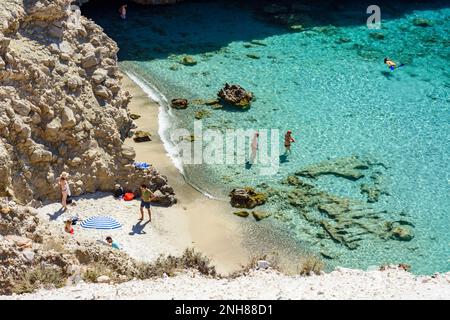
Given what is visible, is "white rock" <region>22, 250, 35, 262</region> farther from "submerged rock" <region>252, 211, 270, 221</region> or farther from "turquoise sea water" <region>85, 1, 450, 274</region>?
"turquoise sea water" <region>85, 1, 450, 274</region>

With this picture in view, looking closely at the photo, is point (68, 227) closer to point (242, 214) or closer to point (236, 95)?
point (242, 214)

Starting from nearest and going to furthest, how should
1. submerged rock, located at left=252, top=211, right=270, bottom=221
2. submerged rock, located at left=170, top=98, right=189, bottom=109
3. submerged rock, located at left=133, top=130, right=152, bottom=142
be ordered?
submerged rock, located at left=252, top=211, right=270, bottom=221
submerged rock, located at left=133, top=130, right=152, bottom=142
submerged rock, located at left=170, top=98, right=189, bottom=109

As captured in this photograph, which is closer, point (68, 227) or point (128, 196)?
point (68, 227)

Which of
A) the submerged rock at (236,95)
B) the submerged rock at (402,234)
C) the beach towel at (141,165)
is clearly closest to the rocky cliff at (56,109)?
the beach towel at (141,165)

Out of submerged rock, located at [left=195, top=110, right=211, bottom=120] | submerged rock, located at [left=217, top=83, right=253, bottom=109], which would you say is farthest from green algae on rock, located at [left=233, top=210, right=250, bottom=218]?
submerged rock, located at [left=217, top=83, right=253, bottom=109]

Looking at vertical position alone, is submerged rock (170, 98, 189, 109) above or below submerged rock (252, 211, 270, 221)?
above

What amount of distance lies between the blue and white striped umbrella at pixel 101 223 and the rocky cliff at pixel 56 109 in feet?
4.93

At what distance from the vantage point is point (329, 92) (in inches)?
1294

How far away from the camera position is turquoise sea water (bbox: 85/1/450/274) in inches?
953

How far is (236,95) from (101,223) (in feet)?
36.5

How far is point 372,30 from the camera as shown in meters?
40.5

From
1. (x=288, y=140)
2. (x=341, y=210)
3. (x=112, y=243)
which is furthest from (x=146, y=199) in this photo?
(x=288, y=140)

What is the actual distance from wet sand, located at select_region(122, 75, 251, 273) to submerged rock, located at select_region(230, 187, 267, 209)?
1.07 feet

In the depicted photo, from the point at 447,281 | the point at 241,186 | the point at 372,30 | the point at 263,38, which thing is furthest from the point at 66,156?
the point at 372,30
